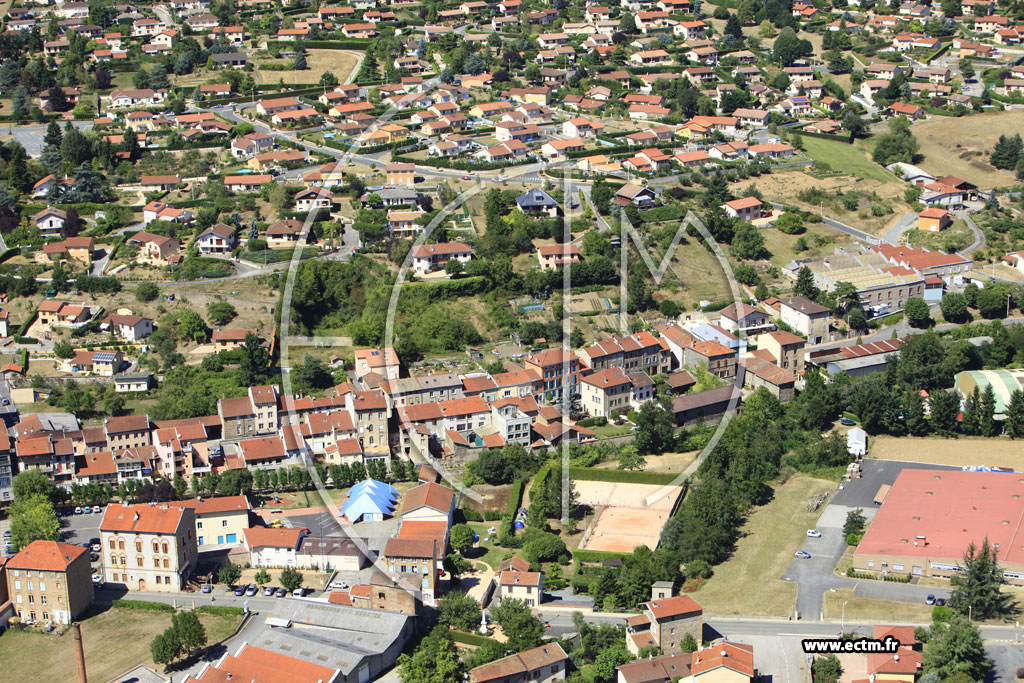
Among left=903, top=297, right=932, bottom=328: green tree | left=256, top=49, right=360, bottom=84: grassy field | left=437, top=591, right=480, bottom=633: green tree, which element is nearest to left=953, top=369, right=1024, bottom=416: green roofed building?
left=903, top=297, right=932, bottom=328: green tree

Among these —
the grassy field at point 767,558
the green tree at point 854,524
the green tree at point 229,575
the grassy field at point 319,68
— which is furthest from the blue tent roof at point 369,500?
the grassy field at point 319,68

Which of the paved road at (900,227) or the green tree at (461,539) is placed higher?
the paved road at (900,227)

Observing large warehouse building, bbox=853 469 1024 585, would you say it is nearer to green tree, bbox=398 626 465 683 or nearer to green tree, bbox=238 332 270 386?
green tree, bbox=398 626 465 683

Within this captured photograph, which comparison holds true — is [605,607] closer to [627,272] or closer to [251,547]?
[251,547]

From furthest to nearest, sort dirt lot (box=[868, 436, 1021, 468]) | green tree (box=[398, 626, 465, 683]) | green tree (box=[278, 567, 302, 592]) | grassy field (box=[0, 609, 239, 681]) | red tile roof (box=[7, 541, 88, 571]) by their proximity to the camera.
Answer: dirt lot (box=[868, 436, 1021, 468])
green tree (box=[278, 567, 302, 592])
red tile roof (box=[7, 541, 88, 571])
grassy field (box=[0, 609, 239, 681])
green tree (box=[398, 626, 465, 683])

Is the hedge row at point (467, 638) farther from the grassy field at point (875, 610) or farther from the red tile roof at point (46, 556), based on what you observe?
the red tile roof at point (46, 556)
